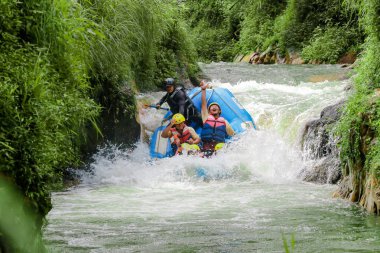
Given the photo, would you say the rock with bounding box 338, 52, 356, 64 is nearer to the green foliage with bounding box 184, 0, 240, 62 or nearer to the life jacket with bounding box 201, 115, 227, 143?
the green foliage with bounding box 184, 0, 240, 62

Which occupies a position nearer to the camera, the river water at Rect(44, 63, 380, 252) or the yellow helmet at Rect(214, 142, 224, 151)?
the river water at Rect(44, 63, 380, 252)

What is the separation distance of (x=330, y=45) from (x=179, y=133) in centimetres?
1028

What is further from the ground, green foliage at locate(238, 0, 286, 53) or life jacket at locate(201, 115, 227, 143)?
green foliage at locate(238, 0, 286, 53)

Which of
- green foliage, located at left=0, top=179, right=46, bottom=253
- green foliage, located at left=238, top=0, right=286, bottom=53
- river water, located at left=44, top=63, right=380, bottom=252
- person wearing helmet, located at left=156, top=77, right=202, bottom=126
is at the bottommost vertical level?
river water, located at left=44, top=63, right=380, bottom=252

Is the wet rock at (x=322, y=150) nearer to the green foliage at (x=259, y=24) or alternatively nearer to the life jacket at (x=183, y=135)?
the life jacket at (x=183, y=135)

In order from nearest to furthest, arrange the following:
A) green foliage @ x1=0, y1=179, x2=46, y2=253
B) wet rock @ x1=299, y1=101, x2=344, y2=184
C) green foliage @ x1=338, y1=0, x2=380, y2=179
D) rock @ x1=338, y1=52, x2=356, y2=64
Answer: green foliage @ x1=0, y1=179, x2=46, y2=253 → green foliage @ x1=338, y1=0, x2=380, y2=179 → wet rock @ x1=299, y1=101, x2=344, y2=184 → rock @ x1=338, y1=52, x2=356, y2=64

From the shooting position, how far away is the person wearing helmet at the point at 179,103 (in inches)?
377

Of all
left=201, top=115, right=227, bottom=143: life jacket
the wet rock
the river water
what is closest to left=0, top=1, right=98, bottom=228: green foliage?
the river water

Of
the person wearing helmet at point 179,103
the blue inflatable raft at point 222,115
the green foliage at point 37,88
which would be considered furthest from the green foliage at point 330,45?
the green foliage at point 37,88

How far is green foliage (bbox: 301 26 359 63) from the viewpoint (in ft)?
58.5

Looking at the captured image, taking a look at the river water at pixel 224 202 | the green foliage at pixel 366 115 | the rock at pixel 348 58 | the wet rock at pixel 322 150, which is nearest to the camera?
the river water at pixel 224 202

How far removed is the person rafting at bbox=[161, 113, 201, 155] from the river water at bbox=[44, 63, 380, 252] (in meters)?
0.45

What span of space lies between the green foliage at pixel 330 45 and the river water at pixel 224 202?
6.20 metres

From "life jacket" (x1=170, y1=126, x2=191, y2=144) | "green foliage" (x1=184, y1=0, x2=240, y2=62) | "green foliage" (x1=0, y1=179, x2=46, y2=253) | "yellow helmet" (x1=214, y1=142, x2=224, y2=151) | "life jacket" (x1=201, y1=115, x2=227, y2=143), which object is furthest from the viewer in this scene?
"green foliage" (x1=184, y1=0, x2=240, y2=62)
